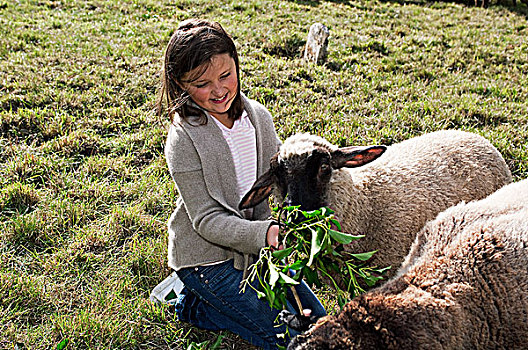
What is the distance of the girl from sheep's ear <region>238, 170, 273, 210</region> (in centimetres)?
8

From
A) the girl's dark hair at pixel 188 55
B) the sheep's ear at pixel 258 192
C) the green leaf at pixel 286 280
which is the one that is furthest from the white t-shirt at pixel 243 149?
the green leaf at pixel 286 280

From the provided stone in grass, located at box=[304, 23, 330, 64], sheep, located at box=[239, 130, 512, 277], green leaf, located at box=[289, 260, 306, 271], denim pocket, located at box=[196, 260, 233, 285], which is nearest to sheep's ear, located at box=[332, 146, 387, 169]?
sheep, located at box=[239, 130, 512, 277]

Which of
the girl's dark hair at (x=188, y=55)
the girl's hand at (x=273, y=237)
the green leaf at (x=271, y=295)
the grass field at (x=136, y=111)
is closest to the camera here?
the green leaf at (x=271, y=295)

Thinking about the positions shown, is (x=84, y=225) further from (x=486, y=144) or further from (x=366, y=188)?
(x=486, y=144)

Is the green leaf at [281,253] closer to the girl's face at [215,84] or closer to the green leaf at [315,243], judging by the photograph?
the green leaf at [315,243]

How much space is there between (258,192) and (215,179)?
11.7 inches

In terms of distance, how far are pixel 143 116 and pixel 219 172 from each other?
9.52 ft

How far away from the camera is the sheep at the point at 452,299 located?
1820 millimetres

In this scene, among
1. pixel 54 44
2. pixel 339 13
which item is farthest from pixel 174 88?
pixel 339 13

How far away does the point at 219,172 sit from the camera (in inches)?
112

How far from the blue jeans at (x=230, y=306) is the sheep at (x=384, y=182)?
0.47 meters

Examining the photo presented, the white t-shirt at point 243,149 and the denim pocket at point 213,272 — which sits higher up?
the white t-shirt at point 243,149

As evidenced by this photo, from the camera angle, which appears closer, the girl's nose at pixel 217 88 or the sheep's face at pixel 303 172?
the girl's nose at pixel 217 88

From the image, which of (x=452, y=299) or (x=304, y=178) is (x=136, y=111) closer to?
(x=304, y=178)
